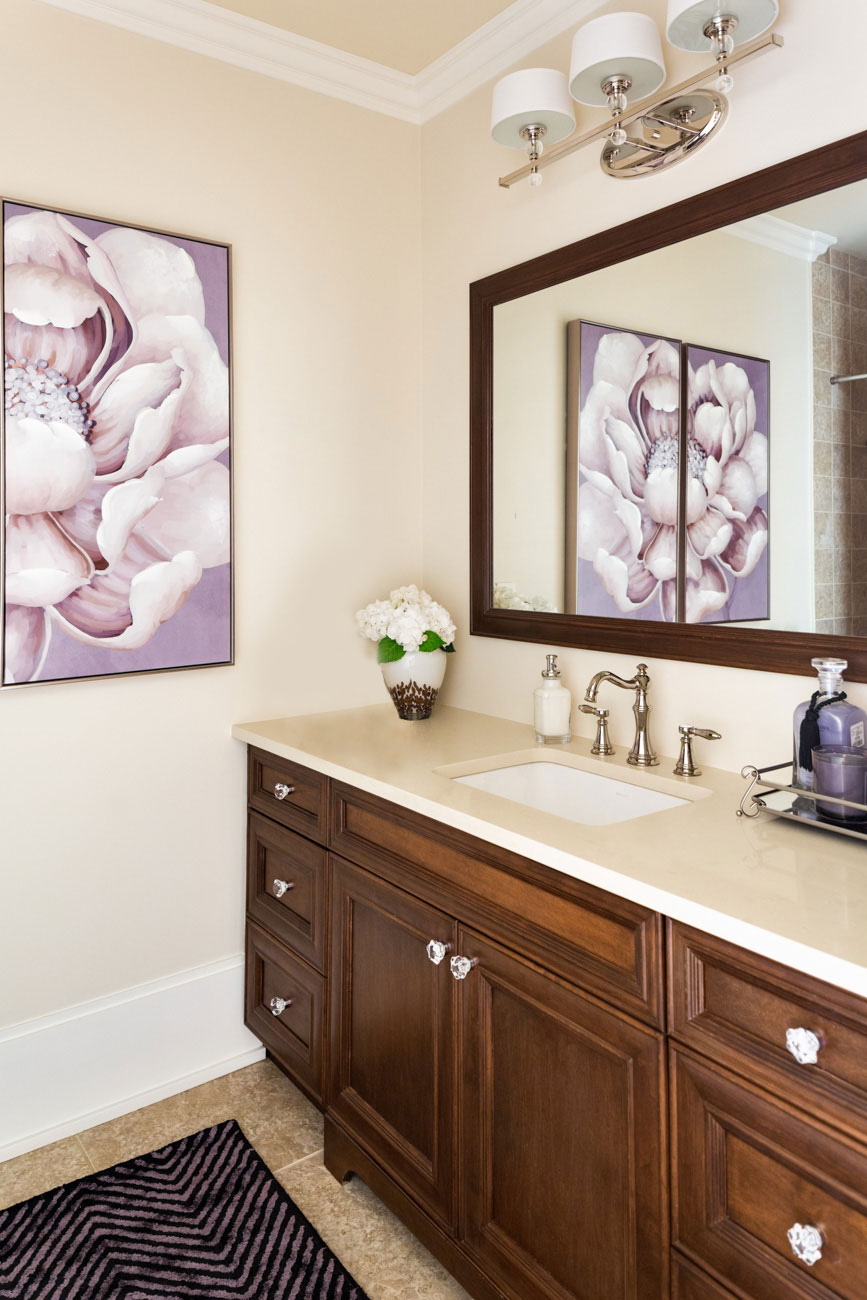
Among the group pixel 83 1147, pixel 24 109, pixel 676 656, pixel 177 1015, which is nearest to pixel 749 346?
pixel 676 656

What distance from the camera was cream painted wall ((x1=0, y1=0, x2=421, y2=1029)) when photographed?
6.38 ft

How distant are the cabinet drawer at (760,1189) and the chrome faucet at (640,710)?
0.73 metres

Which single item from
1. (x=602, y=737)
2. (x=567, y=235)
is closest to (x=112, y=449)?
(x=567, y=235)

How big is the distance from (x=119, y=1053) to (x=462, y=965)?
1.09m

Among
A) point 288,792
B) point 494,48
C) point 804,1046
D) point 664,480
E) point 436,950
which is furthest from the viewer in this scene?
point 494,48

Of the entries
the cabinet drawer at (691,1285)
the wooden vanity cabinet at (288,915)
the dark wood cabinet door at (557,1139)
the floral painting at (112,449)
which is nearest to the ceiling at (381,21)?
the floral painting at (112,449)

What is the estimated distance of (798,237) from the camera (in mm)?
1511

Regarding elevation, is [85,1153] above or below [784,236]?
below

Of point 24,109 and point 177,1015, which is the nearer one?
point 24,109

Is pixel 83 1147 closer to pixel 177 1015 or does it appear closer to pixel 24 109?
pixel 177 1015

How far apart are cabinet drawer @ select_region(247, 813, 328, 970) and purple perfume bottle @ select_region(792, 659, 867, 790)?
3.22ft

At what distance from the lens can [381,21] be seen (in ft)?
6.89

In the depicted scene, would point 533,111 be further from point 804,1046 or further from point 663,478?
point 804,1046

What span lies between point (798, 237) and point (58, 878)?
199 centimetres
